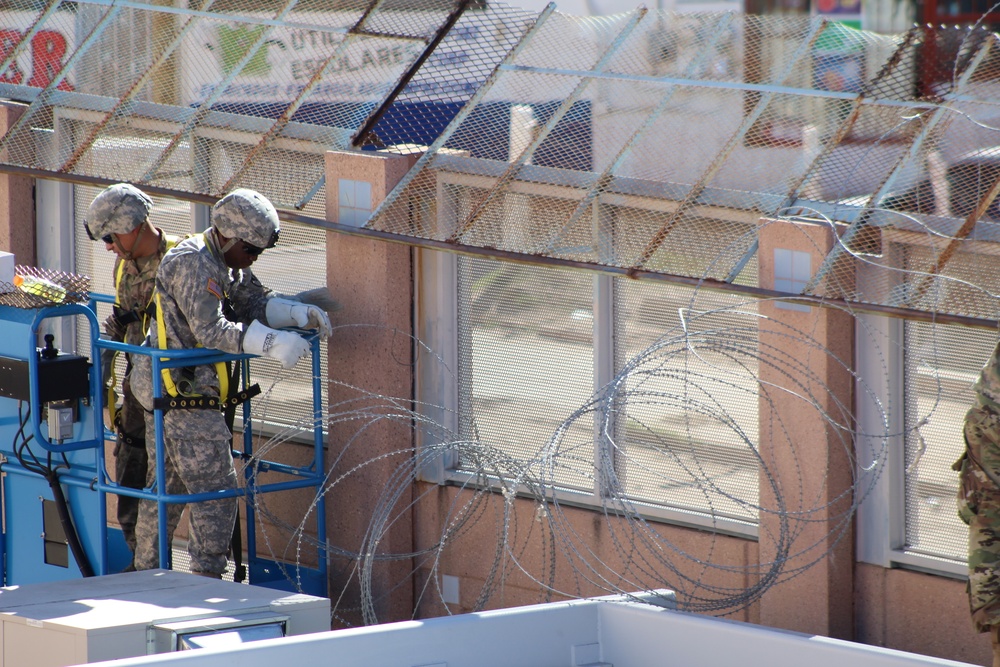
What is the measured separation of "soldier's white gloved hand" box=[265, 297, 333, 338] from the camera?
653 centimetres

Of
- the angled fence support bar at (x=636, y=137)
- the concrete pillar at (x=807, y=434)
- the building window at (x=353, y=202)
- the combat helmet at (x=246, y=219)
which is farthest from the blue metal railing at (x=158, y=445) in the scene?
the concrete pillar at (x=807, y=434)

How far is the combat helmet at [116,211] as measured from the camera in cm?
661

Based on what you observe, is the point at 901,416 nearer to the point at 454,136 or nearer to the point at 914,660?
the point at 914,660

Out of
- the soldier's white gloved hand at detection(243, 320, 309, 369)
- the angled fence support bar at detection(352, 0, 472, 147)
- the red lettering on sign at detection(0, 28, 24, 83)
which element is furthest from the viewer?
the red lettering on sign at detection(0, 28, 24, 83)

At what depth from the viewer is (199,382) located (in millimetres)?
6461

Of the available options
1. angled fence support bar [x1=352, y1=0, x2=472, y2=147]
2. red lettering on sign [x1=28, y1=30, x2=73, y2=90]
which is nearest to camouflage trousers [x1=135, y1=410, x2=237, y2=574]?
angled fence support bar [x1=352, y1=0, x2=472, y2=147]

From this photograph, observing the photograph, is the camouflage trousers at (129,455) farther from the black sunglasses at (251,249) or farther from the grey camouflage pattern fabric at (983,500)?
the grey camouflage pattern fabric at (983,500)

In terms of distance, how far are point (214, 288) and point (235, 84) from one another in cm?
199

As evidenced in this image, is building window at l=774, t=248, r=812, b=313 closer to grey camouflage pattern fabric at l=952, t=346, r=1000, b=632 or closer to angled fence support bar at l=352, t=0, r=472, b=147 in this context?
grey camouflage pattern fabric at l=952, t=346, r=1000, b=632

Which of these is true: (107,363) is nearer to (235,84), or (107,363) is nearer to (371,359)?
(371,359)

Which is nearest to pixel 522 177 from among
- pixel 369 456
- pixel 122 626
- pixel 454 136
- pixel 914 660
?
pixel 454 136

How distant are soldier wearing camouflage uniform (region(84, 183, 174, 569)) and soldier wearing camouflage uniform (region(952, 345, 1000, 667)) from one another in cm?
385

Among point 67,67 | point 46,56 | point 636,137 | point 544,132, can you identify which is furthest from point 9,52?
point 636,137

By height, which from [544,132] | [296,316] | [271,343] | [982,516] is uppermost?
[544,132]
